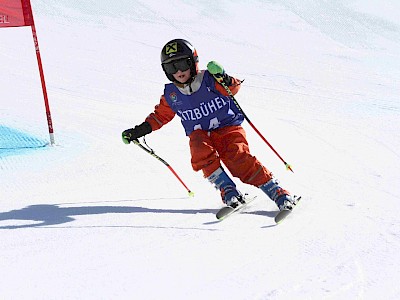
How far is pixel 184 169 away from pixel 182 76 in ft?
3.91

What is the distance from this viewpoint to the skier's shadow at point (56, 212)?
4137 mm

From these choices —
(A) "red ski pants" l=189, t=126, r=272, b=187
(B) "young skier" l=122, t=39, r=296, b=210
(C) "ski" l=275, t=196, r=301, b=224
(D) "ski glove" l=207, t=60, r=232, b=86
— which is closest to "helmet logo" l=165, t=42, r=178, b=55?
(B) "young skier" l=122, t=39, r=296, b=210

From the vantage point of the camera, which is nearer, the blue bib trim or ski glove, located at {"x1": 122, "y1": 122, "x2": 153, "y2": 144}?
the blue bib trim

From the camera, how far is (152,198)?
4.69 m

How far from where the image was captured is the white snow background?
3.15 metres

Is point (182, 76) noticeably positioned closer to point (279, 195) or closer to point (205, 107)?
point (205, 107)

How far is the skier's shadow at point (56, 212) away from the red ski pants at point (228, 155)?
0.35 m

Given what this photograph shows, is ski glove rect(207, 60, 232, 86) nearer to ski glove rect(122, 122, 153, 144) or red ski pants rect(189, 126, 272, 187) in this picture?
red ski pants rect(189, 126, 272, 187)

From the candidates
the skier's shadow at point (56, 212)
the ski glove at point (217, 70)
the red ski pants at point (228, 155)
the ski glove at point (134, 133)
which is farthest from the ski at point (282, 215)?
the ski glove at point (134, 133)

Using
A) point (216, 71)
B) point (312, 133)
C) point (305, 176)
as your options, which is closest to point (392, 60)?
point (312, 133)

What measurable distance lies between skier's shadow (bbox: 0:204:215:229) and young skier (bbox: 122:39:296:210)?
1.09 ft

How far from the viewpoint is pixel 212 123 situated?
4.64m

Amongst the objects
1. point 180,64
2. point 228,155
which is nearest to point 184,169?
point 228,155

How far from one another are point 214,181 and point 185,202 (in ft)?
0.99
